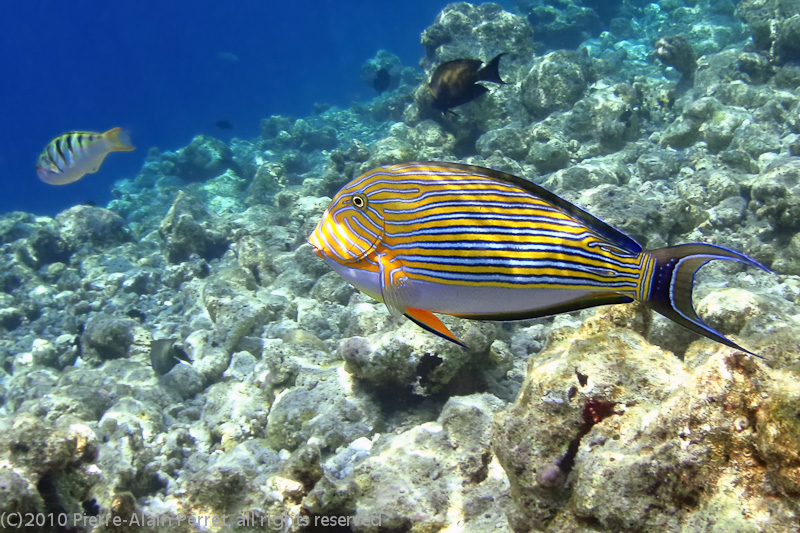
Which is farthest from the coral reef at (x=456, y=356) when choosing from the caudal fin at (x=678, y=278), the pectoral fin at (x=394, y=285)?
the pectoral fin at (x=394, y=285)

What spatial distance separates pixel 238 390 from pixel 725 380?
16.1 feet

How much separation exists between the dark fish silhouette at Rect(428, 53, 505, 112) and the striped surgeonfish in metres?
4.88

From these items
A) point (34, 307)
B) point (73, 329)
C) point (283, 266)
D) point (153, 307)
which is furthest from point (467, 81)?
point (34, 307)

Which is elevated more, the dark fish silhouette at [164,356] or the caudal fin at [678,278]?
the dark fish silhouette at [164,356]

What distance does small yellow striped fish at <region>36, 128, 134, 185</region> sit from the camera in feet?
18.5

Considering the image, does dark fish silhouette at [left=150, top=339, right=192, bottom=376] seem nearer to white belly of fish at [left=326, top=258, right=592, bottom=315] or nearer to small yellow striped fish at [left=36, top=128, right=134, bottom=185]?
small yellow striped fish at [left=36, top=128, right=134, bottom=185]

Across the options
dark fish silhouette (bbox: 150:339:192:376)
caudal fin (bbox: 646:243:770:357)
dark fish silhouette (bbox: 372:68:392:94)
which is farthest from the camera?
dark fish silhouette (bbox: 372:68:392:94)

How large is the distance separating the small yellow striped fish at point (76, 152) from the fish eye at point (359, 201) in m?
5.49

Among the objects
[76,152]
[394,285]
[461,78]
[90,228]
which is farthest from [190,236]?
[394,285]

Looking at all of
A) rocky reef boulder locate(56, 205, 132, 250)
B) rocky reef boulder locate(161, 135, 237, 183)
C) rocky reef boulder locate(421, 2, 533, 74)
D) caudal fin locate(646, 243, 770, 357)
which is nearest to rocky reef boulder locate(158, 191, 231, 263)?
rocky reef boulder locate(56, 205, 132, 250)

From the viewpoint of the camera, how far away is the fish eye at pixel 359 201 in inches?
53.0

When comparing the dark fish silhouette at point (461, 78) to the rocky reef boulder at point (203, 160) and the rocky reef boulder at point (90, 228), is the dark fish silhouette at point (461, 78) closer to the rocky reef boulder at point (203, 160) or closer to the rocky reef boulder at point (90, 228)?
the rocky reef boulder at point (90, 228)

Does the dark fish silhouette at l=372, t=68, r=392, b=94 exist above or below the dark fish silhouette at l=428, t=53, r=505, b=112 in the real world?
above

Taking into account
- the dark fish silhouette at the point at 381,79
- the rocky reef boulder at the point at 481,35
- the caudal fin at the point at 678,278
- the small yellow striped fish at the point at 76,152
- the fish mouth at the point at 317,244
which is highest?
the dark fish silhouette at the point at 381,79
